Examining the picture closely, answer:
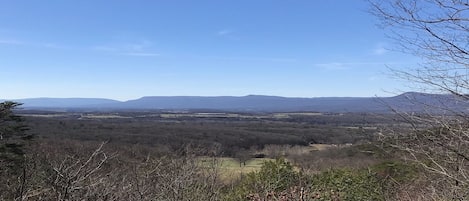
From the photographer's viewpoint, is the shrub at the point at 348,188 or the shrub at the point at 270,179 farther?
the shrub at the point at 270,179

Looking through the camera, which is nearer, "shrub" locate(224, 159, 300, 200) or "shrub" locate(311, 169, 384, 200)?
"shrub" locate(311, 169, 384, 200)

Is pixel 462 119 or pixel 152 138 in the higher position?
pixel 462 119

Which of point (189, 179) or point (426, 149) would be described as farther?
point (189, 179)

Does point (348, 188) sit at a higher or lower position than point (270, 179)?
lower

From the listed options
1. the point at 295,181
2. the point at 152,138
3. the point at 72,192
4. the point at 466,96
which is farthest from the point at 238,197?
the point at 152,138

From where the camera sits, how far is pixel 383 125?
166 inches

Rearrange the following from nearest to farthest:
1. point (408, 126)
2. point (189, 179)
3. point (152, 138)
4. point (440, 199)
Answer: point (408, 126) < point (440, 199) < point (189, 179) < point (152, 138)

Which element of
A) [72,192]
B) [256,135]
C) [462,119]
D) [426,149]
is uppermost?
[462,119]

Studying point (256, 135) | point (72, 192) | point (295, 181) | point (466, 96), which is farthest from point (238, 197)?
point (256, 135)

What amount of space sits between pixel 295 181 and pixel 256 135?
68.6 m

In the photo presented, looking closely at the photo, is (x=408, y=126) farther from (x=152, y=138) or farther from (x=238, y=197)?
(x=152, y=138)

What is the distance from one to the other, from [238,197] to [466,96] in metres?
8.05

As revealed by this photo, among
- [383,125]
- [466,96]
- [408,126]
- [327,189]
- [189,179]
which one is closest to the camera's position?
[466,96]

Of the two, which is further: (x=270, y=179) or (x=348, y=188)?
(x=270, y=179)
